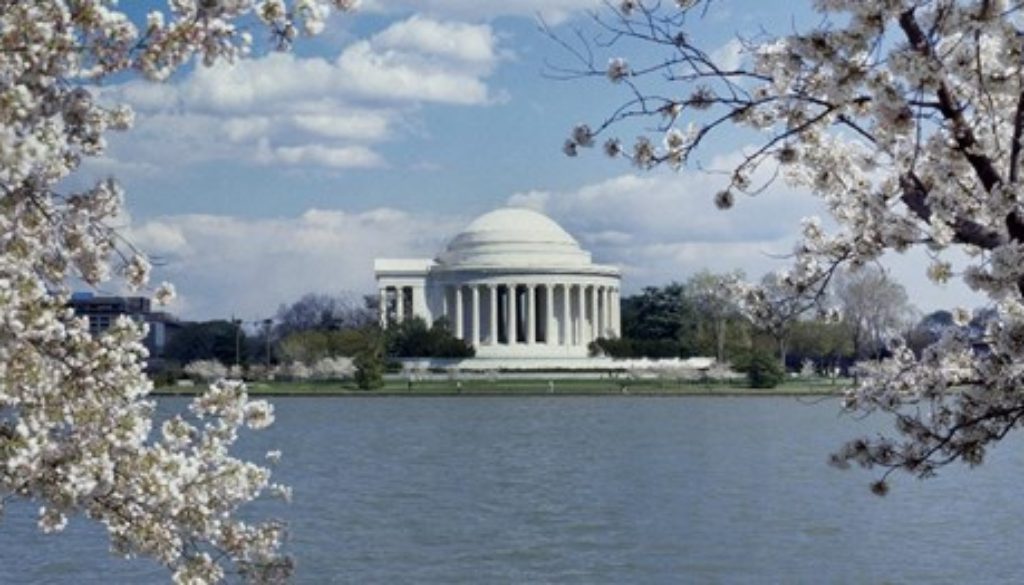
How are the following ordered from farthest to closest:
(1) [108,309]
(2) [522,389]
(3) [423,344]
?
(3) [423,344] < (2) [522,389] < (1) [108,309]

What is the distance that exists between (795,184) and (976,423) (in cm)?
159

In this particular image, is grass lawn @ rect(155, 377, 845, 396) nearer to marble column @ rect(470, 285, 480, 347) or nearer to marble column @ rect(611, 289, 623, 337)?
marble column @ rect(470, 285, 480, 347)

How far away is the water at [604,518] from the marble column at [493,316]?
62086 mm

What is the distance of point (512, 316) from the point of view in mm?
101625

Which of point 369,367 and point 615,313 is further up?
point 615,313

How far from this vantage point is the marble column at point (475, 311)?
4001 inches

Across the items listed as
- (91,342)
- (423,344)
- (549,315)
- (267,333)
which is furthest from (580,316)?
(91,342)

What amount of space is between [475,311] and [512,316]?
9.07ft

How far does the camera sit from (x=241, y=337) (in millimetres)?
102750

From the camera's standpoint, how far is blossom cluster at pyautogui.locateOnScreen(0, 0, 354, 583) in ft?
13.4

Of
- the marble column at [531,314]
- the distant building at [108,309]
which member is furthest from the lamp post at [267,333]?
the distant building at [108,309]

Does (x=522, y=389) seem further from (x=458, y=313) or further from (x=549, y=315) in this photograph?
(x=458, y=313)

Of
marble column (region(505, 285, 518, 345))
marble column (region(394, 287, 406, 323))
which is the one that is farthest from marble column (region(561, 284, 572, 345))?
marble column (region(394, 287, 406, 323))

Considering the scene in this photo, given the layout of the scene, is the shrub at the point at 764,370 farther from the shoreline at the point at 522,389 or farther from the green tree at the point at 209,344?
the green tree at the point at 209,344
